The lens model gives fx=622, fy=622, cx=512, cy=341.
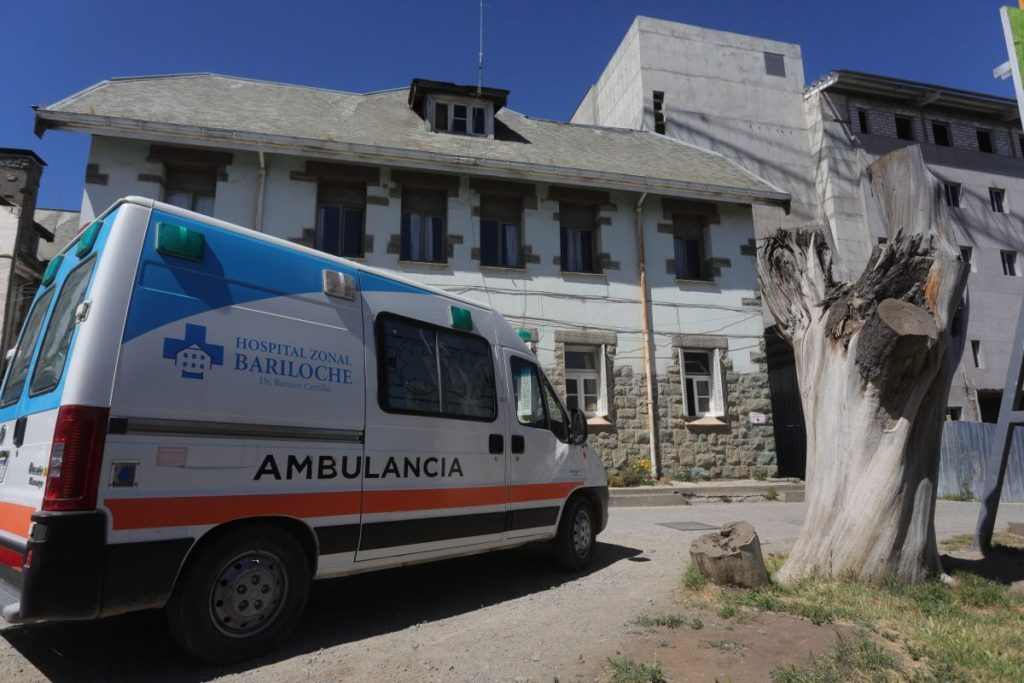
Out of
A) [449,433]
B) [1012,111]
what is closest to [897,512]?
[449,433]

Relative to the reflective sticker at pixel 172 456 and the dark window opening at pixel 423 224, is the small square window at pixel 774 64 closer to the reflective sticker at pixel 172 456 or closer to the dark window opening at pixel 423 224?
the dark window opening at pixel 423 224

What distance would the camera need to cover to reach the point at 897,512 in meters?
4.86

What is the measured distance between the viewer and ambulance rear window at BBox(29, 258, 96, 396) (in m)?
3.35

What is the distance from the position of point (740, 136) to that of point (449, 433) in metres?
22.4

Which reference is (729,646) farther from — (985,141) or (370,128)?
(985,141)

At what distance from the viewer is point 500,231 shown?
13.9 metres

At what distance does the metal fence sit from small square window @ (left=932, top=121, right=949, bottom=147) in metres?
15.9

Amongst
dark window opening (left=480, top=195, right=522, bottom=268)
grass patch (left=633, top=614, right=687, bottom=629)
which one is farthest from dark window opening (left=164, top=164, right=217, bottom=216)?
grass patch (left=633, top=614, right=687, bottom=629)

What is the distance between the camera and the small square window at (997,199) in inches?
1022

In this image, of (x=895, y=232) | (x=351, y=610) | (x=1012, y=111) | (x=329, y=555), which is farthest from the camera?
(x=1012, y=111)

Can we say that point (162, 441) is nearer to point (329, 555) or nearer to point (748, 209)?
point (329, 555)

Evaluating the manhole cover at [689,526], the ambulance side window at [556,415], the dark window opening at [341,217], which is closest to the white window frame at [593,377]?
the manhole cover at [689,526]

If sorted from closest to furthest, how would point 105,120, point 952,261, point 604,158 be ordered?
point 952,261, point 105,120, point 604,158

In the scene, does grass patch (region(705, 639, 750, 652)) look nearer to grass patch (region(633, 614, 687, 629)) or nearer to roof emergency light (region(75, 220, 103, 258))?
grass patch (region(633, 614, 687, 629))
